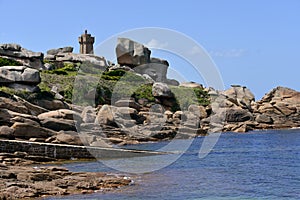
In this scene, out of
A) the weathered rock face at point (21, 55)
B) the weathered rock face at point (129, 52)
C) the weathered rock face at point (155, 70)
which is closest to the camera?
the weathered rock face at point (21, 55)

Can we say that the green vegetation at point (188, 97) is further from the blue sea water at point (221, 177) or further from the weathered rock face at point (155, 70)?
the blue sea water at point (221, 177)

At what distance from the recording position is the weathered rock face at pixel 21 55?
71250 millimetres

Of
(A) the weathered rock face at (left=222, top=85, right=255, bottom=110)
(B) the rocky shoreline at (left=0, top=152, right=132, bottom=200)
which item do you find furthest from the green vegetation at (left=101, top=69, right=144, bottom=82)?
(B) the rocky shoreline at (left=0, top=152, right=132, bottom=200)

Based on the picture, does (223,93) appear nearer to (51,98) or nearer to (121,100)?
(121,100)

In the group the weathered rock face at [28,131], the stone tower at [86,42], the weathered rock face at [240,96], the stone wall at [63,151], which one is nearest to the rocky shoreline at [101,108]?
the weathered rock face at [28,131]

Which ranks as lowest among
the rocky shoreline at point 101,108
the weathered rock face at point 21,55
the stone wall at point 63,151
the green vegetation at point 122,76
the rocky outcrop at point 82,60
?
the stone wall at point 63,151

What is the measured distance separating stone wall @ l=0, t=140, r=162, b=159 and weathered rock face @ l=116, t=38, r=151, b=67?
47.9 metres

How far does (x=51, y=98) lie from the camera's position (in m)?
54.4

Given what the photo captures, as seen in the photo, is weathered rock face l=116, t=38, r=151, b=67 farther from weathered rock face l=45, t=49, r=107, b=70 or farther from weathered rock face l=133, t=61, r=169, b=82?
weathered rock face l=45, t=49, r=107, b=70

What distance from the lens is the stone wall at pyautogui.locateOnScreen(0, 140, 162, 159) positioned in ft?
116

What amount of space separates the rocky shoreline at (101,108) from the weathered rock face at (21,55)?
5.4 inches

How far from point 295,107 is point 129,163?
51365 mm

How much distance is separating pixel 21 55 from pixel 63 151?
125 ft

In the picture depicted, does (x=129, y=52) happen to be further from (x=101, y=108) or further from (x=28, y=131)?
(x=28, y=131)
